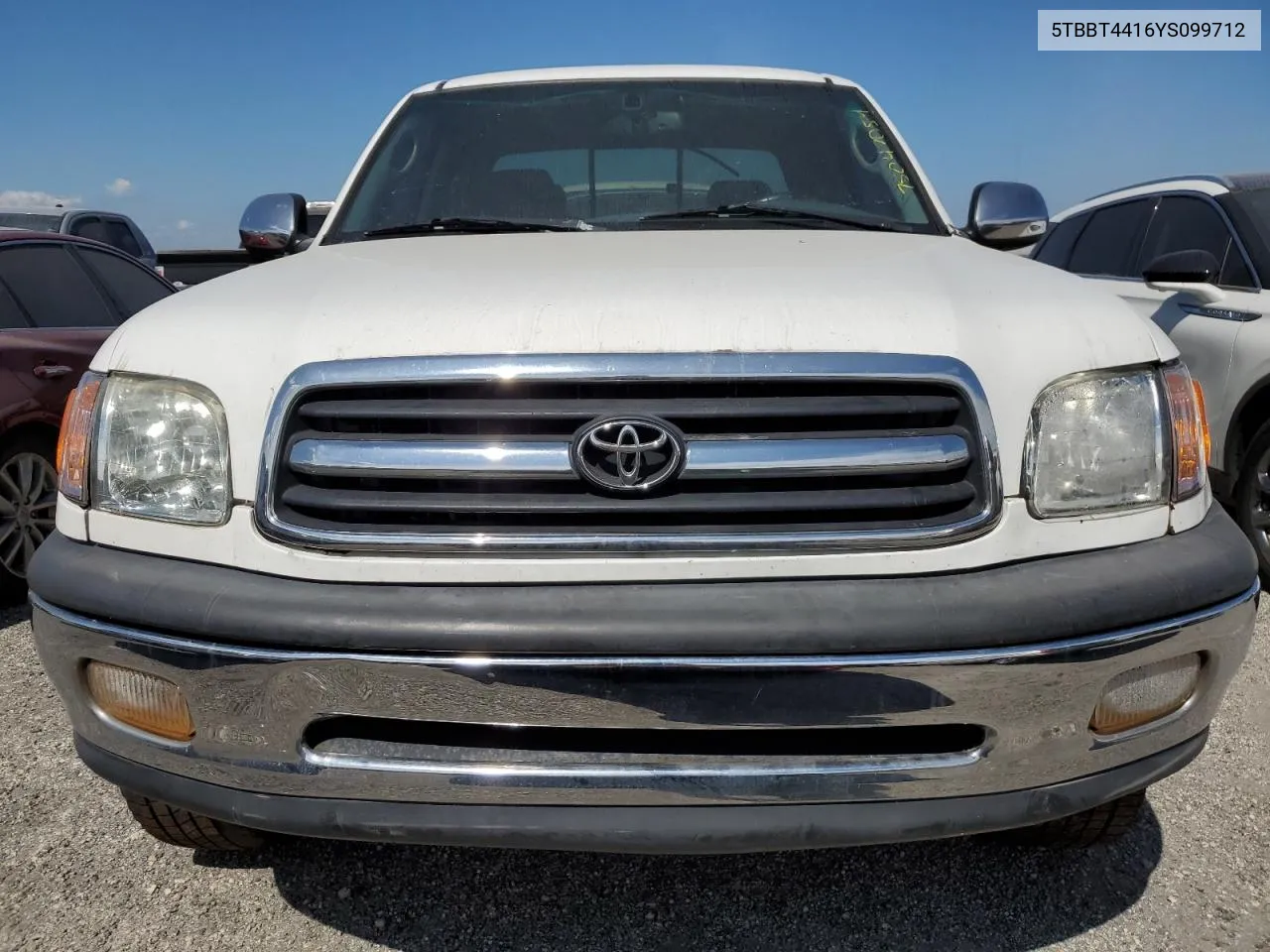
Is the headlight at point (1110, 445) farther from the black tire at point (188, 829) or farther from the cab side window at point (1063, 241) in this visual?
the cab side window at point (1063, 241)

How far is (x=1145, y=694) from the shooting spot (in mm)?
1792

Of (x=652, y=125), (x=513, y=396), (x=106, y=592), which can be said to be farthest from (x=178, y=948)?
(x=652, y=125)

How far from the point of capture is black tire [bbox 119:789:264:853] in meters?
2.20

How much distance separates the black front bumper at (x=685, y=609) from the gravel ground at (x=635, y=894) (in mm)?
839

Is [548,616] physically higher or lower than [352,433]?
lower

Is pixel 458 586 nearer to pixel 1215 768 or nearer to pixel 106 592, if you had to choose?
pixel 106 592

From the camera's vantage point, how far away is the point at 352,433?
1801mm

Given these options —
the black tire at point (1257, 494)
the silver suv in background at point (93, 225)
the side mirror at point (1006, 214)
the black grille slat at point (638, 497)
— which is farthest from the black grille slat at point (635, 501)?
the silver suv in background at point (93, 225)

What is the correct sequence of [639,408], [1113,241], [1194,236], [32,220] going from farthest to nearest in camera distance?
1. [32,220]
2. [1113,241]
3. [1194,236]
4. [639,408]

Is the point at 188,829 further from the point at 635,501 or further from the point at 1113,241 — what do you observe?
the point at 1113,241

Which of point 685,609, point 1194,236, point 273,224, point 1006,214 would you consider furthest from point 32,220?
point 685,609

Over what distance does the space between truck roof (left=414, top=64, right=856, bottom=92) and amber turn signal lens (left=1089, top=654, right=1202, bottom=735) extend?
230 cm

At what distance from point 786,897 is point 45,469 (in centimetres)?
375

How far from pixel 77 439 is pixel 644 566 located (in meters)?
1.16
